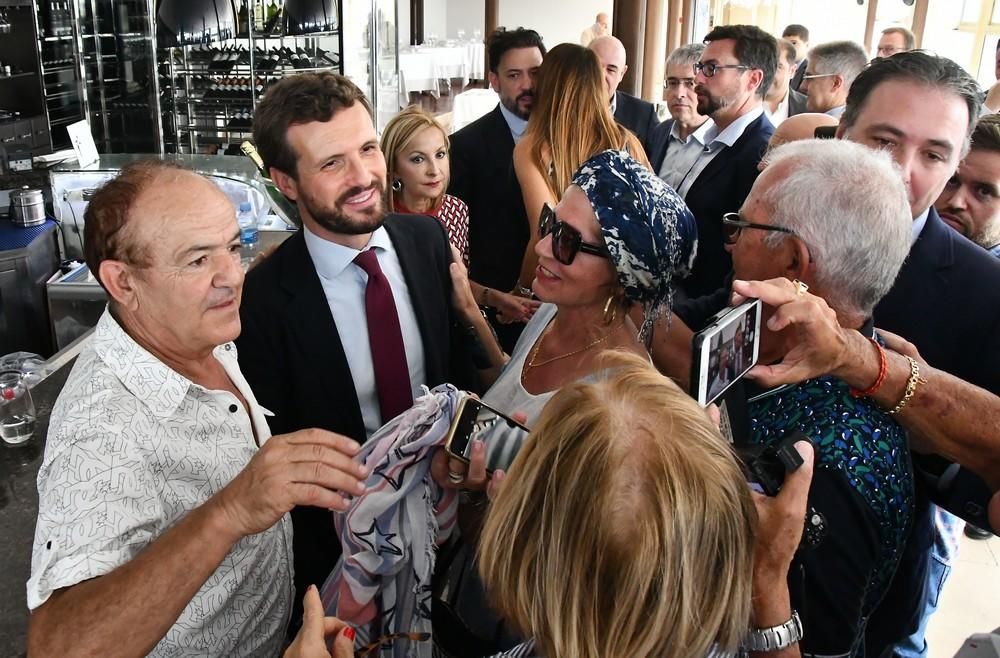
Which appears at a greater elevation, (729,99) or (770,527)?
(729,99)

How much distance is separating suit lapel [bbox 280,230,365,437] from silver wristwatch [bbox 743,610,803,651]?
1.12 meters

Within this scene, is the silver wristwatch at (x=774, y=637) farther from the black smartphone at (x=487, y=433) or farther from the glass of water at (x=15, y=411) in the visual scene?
the glass of water at (x=15, y=411)

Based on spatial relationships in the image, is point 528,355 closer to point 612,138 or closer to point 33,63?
point 612,138

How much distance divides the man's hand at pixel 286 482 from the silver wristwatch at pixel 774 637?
2.13 ft

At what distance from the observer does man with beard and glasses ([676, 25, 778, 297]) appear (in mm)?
3227

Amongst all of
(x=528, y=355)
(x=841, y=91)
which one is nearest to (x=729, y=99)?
(x=841, y=91)

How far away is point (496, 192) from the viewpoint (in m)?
3.57

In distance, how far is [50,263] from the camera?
13.1 feet

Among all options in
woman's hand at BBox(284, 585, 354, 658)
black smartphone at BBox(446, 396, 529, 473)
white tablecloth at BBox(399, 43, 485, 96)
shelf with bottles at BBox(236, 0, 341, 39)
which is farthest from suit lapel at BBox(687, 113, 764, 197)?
white tablecloth at BBox(399, 43, 485, 96)

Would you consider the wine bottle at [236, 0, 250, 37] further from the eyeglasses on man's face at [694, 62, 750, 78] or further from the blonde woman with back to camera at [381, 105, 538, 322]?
the eyeglasses on man's face at [694, 62, 750, 78]

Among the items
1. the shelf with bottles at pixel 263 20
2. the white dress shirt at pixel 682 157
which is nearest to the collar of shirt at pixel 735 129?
the white dress shirt at pixel 682 157

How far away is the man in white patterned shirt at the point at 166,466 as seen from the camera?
109 centimetres

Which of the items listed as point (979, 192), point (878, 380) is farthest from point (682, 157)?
point (878, 380)

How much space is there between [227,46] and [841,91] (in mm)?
7397
